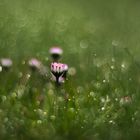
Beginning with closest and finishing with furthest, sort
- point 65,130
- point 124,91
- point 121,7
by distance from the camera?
point 65,130 → point 124,91 → point 121,7

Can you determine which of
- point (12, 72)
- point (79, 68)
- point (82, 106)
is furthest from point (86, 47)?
point (82, 106)

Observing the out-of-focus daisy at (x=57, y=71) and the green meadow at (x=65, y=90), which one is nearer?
the green meadow at (x=65, y=90)

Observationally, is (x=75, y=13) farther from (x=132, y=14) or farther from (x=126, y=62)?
(x=126, y=62)

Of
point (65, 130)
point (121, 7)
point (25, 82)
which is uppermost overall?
point (121, 7)

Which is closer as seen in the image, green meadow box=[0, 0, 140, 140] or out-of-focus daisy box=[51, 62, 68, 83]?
green meadow box=[0, 0, 140, 140]

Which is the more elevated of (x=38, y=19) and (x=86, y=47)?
(x=38, y=19)

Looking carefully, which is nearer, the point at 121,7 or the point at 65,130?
the point at 65,130

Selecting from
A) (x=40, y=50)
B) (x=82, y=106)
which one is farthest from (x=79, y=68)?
(x=82, y=106)

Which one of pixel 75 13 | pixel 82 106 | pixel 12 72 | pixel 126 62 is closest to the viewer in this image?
pixel 82 106
